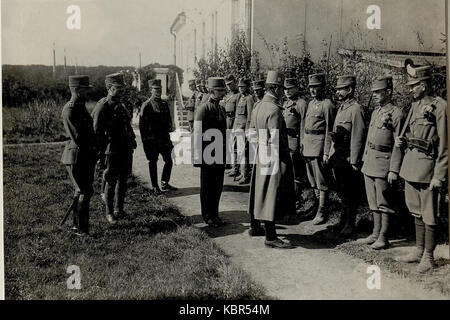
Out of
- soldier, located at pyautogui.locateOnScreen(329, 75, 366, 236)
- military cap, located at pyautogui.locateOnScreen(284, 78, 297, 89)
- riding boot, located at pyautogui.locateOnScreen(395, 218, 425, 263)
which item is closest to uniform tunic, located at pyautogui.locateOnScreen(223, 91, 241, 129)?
military cap, located at pyautogui.locateOnScreen(284, 78, 297, 89)

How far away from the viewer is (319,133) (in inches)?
249

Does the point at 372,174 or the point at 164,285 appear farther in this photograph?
the point at 372,174

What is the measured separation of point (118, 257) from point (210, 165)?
6.57 ft

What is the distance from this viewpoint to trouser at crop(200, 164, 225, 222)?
20.7 feet

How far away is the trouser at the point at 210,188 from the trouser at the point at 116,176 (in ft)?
4.18

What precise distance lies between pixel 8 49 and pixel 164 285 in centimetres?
363

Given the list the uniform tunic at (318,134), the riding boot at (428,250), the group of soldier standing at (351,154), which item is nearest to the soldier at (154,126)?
the group of soldier standing at (351,154)

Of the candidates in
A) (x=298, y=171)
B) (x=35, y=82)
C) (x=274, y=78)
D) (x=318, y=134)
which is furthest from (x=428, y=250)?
(x=35, y=82)

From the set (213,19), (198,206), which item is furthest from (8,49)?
(213,19)

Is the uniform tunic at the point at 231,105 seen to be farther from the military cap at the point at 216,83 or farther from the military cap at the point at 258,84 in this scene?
the military cap at the point at 216,83

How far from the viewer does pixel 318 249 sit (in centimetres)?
542

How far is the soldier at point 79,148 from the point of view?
5387mm

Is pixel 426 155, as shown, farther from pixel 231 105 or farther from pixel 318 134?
pixel 231 105
